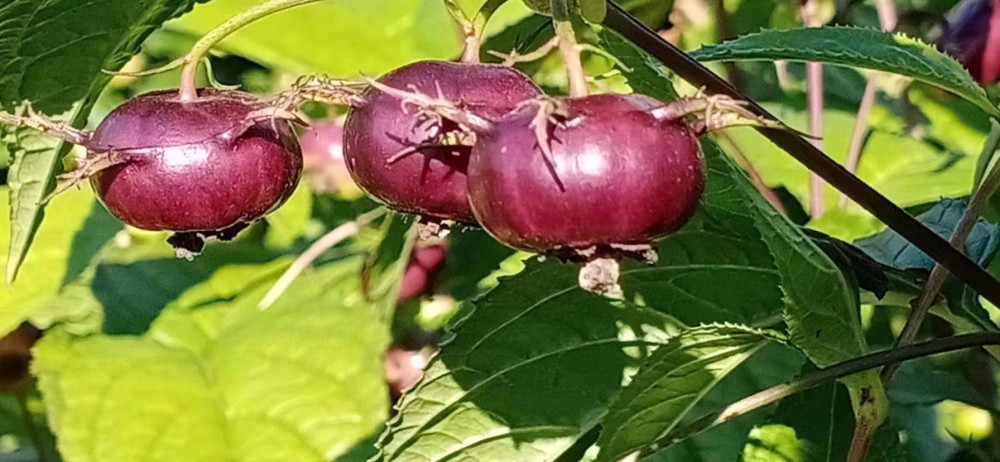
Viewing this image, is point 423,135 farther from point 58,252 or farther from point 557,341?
point 58,252

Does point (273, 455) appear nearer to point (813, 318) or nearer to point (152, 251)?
point (152, 251)

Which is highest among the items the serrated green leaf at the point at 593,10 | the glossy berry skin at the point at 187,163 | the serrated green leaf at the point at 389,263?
the serrated green leaf at the point at 593,10

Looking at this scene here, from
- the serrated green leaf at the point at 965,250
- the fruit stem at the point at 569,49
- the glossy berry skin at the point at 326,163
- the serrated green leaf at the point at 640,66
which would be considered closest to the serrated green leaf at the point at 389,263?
the glossy berry skin at the point at 326,163

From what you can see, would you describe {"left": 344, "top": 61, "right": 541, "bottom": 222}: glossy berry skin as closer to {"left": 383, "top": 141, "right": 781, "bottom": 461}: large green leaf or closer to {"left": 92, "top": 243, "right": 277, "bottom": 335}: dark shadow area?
{"left": 383, "top": 141, "right": 781, "bottom": 461}: large green leaf

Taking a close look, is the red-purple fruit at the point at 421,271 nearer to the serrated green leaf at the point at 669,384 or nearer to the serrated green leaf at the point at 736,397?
the serrated green leaf at the point at 736,397

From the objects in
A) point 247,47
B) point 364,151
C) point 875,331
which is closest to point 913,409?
point 875,331

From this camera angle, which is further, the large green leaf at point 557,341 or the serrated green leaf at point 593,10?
the large green leaf at point 557,341

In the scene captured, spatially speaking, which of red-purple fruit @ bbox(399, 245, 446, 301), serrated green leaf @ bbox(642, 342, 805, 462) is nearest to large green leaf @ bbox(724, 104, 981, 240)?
serrated green leaf @ bbox(642, 342, 805, 462)
